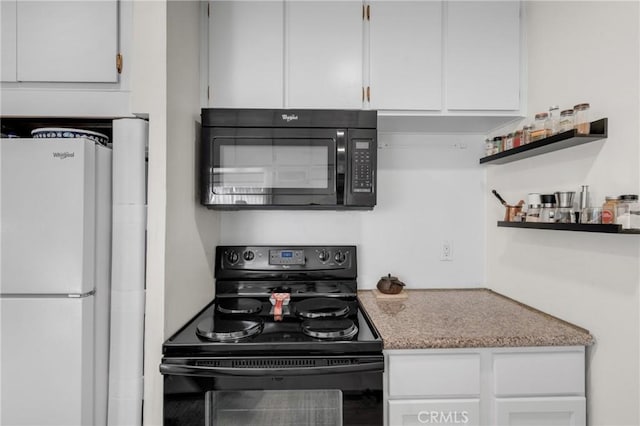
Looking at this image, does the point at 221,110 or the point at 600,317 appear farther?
the point at 221,110

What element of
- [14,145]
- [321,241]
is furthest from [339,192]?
[14,145]

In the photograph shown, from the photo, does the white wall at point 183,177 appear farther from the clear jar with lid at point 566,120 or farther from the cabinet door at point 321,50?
the clear jar with lid at point 566,120

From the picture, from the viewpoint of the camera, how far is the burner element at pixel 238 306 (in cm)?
152

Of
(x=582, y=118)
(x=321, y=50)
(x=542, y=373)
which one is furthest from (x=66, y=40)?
(x=542, y=373)

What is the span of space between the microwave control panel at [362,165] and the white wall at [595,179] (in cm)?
78

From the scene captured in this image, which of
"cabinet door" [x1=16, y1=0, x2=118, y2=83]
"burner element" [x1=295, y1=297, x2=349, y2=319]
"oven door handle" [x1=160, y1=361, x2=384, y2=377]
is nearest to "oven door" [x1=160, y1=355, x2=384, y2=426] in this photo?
"oven door handle" [x1=160, y1=361, x2=384, y2=377]

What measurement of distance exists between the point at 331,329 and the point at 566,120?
1.19 m

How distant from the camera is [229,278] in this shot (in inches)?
70.6

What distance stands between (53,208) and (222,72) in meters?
0.90

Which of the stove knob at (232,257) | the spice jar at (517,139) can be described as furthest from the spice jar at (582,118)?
the stove knob at (232,257)

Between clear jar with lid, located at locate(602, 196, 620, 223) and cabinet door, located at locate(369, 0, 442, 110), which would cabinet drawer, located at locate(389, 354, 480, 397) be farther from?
cabinet door, located at locate(369, 0, 442, 110)

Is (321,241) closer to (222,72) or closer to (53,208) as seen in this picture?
(222,72)

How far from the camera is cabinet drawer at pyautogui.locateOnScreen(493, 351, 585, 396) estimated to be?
1.23m

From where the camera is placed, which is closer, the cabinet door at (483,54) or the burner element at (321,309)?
the burner element at (321,309)
